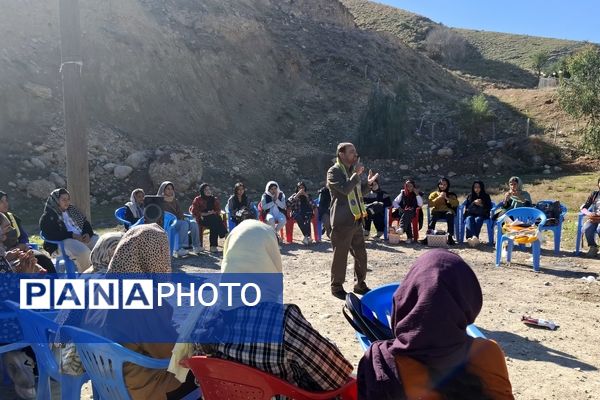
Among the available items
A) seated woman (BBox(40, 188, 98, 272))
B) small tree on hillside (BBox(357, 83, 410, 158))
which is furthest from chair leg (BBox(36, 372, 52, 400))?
small tree on hillside (BBox(357, 83, 410, 158))

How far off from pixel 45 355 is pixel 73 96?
8.68 feet

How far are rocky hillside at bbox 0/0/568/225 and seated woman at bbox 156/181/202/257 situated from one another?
716cm

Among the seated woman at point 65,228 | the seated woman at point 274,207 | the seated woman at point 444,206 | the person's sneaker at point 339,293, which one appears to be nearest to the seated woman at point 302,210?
the seated woman at point 274,207

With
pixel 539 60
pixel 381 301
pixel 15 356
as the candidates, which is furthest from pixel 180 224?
pixel 539 60

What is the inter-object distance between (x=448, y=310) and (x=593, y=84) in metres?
26.8

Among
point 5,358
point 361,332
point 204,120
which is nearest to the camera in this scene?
point 361,332

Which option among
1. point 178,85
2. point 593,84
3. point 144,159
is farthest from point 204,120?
point 593,84

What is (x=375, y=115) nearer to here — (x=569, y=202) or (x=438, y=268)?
(x=569, y=202)

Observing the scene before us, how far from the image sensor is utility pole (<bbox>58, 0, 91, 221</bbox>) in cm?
439

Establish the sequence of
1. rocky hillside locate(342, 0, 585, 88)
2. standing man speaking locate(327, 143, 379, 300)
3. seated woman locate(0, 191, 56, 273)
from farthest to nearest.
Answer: rocky hillside locate(342, 0, 585, 88), standing man speaking locate(327, 143, 379, 300), seated woman locate(0, 191, 56, 273)

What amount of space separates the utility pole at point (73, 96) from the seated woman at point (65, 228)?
122cm

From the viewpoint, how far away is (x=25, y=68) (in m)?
17.5

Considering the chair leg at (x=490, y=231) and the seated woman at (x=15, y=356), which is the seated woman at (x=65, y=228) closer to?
the seated woman at (x=15, y=356)

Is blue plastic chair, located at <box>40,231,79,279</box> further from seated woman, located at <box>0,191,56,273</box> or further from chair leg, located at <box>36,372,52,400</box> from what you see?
chair leg, located at <box>36,372,52,400</box>
